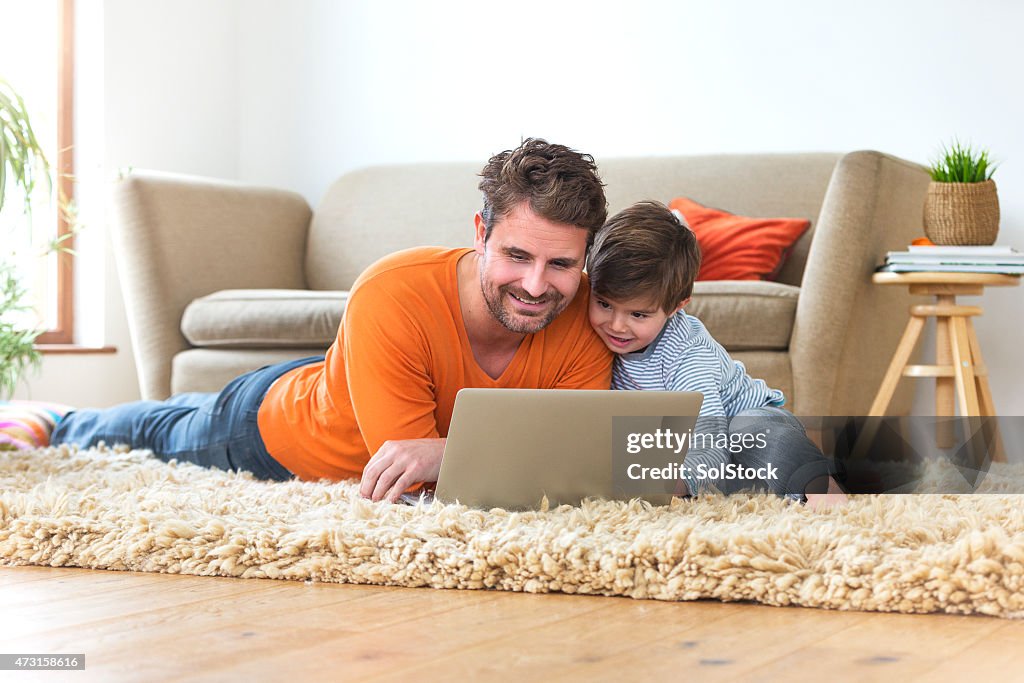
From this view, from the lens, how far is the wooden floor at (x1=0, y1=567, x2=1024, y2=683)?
97cm

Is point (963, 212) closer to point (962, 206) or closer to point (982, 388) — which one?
point (962, 206)

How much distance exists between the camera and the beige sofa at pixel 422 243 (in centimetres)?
262

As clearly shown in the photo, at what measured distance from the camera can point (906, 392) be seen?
10.2ft

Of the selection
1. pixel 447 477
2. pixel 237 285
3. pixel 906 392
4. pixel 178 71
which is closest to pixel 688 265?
pixel 447 477

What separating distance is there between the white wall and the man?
1968 millimetres

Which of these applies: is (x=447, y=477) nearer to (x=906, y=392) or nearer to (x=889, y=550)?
(x=889, y=550)

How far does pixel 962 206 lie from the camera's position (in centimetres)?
274

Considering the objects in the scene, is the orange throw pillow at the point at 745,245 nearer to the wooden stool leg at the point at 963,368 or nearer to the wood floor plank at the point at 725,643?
the wooden stool leg at the point at 963,368

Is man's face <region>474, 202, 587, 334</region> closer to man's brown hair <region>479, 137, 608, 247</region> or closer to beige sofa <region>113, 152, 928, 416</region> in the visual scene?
man's brown hair <region>479, 137, 608, 247</region>

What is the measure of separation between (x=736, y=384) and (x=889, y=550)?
0.65 meters

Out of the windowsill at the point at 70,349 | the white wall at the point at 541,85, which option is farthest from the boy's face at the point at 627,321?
the windowsill at the point at 70,349

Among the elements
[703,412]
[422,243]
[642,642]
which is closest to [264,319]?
[422,243]

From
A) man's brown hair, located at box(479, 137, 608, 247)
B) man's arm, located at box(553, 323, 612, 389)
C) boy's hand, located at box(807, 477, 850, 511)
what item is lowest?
boy's hand, located at box(807, 477, 850, 511)

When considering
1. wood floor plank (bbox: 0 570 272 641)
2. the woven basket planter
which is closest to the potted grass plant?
the woven basket planter
